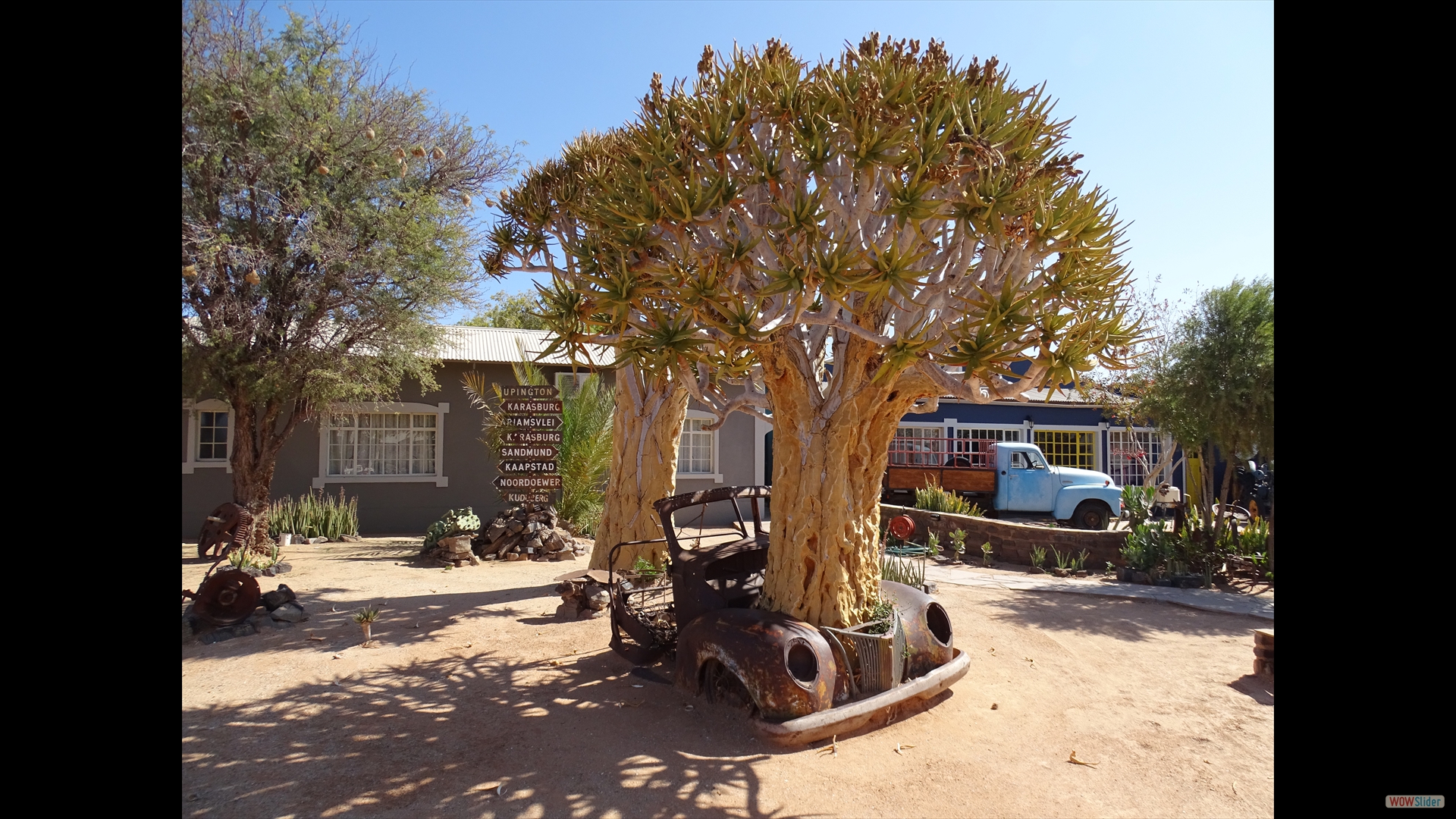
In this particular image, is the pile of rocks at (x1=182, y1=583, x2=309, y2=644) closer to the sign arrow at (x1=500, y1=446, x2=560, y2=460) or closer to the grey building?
the sign arrow at (x1=500, y1=446, x2=560, y2=460)

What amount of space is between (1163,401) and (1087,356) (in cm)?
707

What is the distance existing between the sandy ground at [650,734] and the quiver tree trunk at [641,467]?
1864 mm

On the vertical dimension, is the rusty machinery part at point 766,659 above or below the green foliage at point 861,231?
below

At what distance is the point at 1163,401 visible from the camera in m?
10.4

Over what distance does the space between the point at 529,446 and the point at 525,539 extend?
1.83 metres

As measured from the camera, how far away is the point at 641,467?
9102 millimetres

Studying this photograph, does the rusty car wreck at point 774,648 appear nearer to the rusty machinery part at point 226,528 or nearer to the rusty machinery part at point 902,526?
the rusty machinery part at point 902,526

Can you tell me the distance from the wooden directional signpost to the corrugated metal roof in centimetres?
297

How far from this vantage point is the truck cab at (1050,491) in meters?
16.3

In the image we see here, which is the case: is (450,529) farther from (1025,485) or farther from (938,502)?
(1025,485)

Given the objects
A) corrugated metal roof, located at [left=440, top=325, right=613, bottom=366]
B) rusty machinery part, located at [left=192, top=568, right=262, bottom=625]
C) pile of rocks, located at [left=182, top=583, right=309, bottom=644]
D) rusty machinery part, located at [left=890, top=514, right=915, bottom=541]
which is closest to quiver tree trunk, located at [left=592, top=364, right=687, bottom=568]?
pile of rocks, located at [left=182, top=583, right=309, bottom=644]

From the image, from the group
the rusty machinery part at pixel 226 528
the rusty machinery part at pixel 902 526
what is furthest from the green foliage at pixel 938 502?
the rusty machinery part at pixel 226 528

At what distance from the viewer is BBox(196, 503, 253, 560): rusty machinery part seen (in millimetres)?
9172
